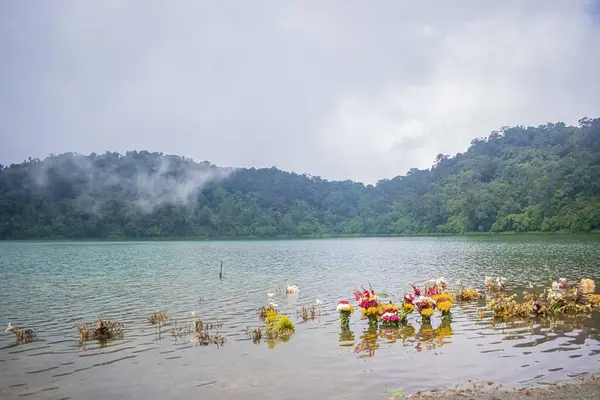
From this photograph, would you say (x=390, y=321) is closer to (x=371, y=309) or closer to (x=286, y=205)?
(x=371, y=309)

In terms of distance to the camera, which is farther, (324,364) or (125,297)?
(125,297)

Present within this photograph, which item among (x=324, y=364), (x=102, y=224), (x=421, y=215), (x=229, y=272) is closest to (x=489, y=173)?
(x=421, y=215)

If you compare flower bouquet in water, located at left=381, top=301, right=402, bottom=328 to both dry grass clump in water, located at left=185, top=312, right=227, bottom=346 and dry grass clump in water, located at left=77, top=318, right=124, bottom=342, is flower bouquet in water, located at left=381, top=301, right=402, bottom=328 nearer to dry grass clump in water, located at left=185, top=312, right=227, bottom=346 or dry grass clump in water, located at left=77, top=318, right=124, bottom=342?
dry grass clump in water, located at left=185, top=312, right=227, bottom=346

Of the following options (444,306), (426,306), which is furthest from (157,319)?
(444,306)

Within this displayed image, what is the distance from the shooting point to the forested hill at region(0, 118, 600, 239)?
12206cm

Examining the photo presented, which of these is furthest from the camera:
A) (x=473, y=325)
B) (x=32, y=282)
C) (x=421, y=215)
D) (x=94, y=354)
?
(x=421, y=215)

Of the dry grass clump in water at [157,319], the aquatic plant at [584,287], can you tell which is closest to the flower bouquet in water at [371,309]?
the dry grass clump in water at [157,319]

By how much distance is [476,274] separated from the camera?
37156mm

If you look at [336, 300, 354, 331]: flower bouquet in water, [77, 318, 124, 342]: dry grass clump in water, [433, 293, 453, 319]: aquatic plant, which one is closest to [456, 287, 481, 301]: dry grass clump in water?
[433, 293, 453, 319]: aquatic plant

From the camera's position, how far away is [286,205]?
199875 mm

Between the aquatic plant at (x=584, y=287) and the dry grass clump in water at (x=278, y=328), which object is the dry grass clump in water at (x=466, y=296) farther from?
the dry grass clump in water at (x=278, y=328)

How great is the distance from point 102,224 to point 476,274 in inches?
5788

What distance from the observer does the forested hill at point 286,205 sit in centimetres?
12206

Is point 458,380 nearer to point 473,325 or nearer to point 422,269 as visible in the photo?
point 473,325
